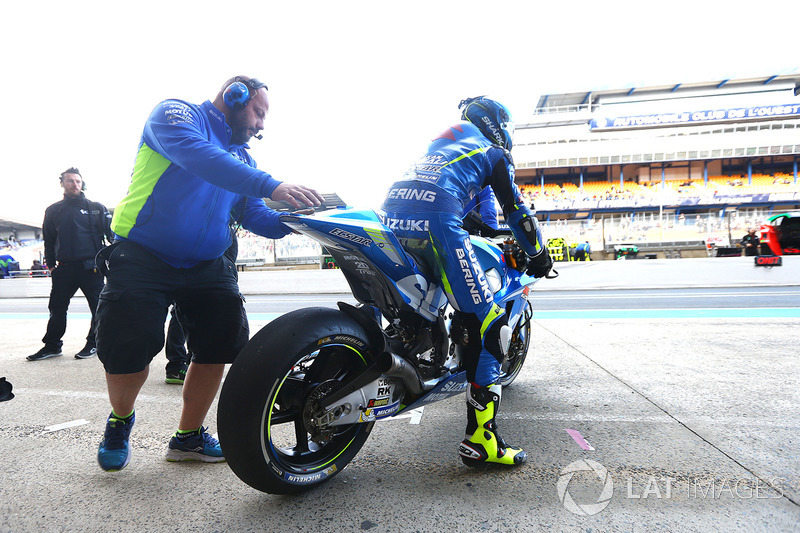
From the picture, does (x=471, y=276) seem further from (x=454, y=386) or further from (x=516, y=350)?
(x=516, y=350)

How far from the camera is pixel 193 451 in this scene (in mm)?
2170

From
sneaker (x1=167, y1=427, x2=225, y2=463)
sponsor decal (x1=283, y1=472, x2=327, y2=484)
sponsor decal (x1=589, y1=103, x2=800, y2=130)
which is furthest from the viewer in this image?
sponsor decal (x1=589, y1=103, x2=800, y2=130)

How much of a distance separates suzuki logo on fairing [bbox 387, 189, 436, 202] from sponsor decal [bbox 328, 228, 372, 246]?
0.39m

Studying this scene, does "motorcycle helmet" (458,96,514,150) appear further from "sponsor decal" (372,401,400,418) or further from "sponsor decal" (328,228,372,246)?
"sponsor decal" (372,401,400,418)

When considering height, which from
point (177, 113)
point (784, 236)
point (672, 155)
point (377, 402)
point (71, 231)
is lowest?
point (377, 402)

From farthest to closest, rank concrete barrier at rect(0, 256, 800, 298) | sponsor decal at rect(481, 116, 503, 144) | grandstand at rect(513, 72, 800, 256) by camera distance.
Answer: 1. grandstand at rect(513, 72, 800, 256)
2. concrete barrier at rect(0, 256, 800, 298)
3. sponsor decal at rect(481, 116, 503, 144)

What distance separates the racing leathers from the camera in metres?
2.08

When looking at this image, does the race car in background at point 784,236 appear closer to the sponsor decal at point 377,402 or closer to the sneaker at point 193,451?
the sponsor decal at point 377,402

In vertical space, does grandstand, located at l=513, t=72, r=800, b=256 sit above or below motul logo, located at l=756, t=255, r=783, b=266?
above

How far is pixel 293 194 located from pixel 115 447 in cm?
139

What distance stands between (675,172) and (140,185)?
4785 centimetres

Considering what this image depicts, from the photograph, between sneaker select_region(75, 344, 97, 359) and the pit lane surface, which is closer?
the pit lane surface

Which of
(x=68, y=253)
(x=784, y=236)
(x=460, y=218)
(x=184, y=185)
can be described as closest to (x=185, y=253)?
(x=184, y=185)

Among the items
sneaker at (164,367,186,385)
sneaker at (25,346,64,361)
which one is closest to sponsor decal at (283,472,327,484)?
sneaker at (164,367,186,385)
